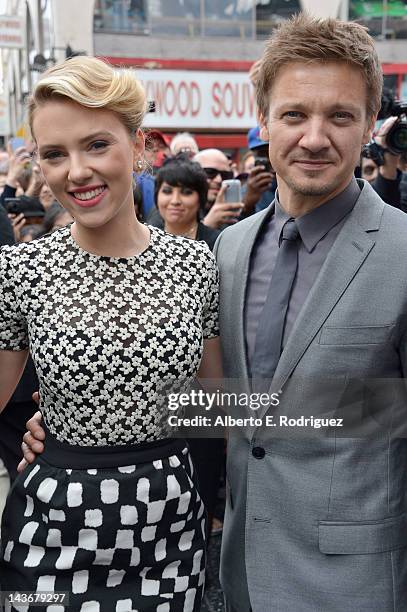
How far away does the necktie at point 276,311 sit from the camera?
1.64 metres

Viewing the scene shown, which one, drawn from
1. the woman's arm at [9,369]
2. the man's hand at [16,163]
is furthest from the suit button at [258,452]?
the man's hand at [16,163]

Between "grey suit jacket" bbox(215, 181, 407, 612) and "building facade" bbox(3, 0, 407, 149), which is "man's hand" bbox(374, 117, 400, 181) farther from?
"building facade" bbox(3, 0, 407, 149)

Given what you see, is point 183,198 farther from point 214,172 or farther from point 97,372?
point 97,372

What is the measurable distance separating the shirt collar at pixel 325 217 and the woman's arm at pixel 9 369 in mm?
795

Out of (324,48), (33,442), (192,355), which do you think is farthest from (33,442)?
(324,48)

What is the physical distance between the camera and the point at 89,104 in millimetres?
1544

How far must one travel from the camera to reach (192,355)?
170 cm

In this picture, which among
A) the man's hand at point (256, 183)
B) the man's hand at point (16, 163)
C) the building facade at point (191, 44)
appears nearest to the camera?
the man's hand at point (256, 183)

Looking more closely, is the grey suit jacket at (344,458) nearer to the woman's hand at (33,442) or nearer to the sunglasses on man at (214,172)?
the woman's hand at (33,442)

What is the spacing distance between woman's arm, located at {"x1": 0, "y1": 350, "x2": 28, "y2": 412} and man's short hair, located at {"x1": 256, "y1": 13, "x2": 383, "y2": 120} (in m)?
0.95

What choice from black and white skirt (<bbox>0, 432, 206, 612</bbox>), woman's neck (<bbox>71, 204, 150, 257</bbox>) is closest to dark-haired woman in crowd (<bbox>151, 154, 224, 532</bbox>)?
woman's neck (<bbox>71, 204, 150, 257</bbox>)

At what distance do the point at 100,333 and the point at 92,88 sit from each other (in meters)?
0.58

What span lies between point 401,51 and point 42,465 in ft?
59.3

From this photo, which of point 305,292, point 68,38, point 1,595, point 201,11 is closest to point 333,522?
point 305,292
